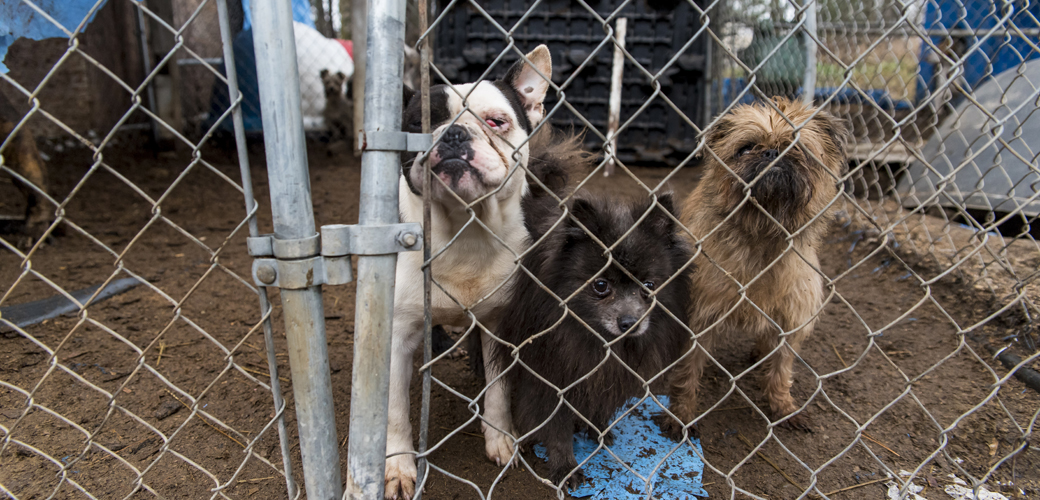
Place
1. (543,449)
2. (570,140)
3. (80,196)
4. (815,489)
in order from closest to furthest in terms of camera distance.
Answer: (815,489) < (543,449) < (570,140) < (80,196)

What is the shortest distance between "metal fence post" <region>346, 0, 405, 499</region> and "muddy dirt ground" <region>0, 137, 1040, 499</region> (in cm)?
32

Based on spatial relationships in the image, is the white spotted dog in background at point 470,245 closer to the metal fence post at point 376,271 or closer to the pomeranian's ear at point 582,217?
the pomeranian's ear at point 582,217

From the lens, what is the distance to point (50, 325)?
302 cm

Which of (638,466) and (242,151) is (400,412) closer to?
(638,466)

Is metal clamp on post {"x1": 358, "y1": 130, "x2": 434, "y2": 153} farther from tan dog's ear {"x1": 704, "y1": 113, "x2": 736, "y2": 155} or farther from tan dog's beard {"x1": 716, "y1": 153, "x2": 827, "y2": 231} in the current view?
tan dog's ear {"x1": 704, "y1": 113, "x2": 736, "y2": 155}

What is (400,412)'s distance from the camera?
2227mm

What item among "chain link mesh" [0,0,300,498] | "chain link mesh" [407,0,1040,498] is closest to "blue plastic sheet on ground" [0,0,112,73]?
"chain link mesh" [0,0,300,498]

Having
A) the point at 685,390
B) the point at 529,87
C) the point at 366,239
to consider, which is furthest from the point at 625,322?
the point at 529,87

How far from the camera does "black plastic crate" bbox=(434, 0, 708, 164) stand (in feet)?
22.4

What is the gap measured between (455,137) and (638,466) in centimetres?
157

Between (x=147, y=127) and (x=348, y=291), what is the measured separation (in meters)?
5.92

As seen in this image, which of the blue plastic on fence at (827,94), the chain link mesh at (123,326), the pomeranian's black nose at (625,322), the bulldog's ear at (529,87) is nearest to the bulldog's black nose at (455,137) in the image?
the bulldog's ear at (529,87)

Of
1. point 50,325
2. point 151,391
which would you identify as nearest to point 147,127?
point 50,325

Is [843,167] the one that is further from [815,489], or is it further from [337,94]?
[337,94]
